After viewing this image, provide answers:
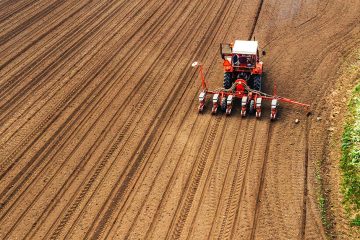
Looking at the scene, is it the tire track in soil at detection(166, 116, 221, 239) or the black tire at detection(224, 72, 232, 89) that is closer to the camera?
the tire track in soil at detection(166, 116, 221, 239)

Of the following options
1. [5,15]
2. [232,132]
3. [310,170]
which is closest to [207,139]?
[232,132]

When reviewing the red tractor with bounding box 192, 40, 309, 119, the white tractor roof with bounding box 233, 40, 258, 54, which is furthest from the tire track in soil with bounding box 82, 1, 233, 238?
the white tractor roof with bounding box 233, 40, 258, 54

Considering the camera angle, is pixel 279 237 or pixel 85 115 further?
pixel 85 115

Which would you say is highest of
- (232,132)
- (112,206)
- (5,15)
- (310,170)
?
(5,15)

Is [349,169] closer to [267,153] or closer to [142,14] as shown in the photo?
[267,153]

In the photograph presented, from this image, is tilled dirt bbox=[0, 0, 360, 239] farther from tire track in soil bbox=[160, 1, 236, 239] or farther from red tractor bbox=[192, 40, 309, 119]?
red tractor bbox=[192, 40, 309, 119]

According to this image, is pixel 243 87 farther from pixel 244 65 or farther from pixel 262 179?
pixel 262 179
